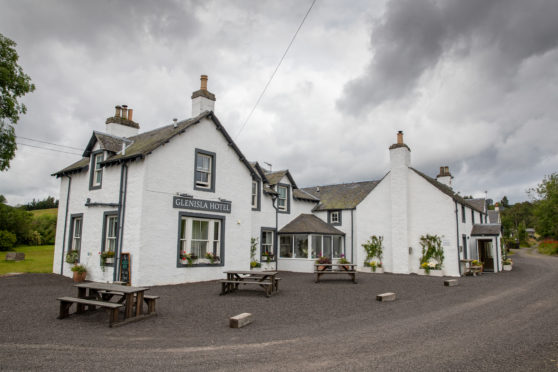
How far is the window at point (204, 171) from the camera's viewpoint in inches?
665

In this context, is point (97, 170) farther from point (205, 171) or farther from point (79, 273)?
point (205, 171)

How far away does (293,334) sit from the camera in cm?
764

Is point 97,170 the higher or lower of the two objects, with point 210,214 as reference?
higher

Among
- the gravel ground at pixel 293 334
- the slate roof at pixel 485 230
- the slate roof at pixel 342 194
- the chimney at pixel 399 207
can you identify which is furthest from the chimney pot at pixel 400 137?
the gravel ground at pixel 293 334

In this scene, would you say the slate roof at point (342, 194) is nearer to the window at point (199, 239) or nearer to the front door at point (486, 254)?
the front door at point (486, 254)

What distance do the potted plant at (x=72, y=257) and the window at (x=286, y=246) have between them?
11812 millimetres

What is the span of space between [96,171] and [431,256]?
1889cm

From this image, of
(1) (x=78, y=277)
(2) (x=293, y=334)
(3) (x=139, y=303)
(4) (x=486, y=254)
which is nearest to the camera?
(2) (x=293, y=334)

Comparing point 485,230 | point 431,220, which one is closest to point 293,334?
point 431,220

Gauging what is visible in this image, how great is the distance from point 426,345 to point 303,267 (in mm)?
16541

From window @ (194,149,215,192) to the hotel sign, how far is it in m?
0.63

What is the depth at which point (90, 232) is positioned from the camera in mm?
16547

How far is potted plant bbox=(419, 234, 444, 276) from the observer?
22.0 meters

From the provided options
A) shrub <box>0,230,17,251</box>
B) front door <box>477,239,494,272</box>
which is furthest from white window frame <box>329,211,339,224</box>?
shrub <box>0,230,17,251</box>
